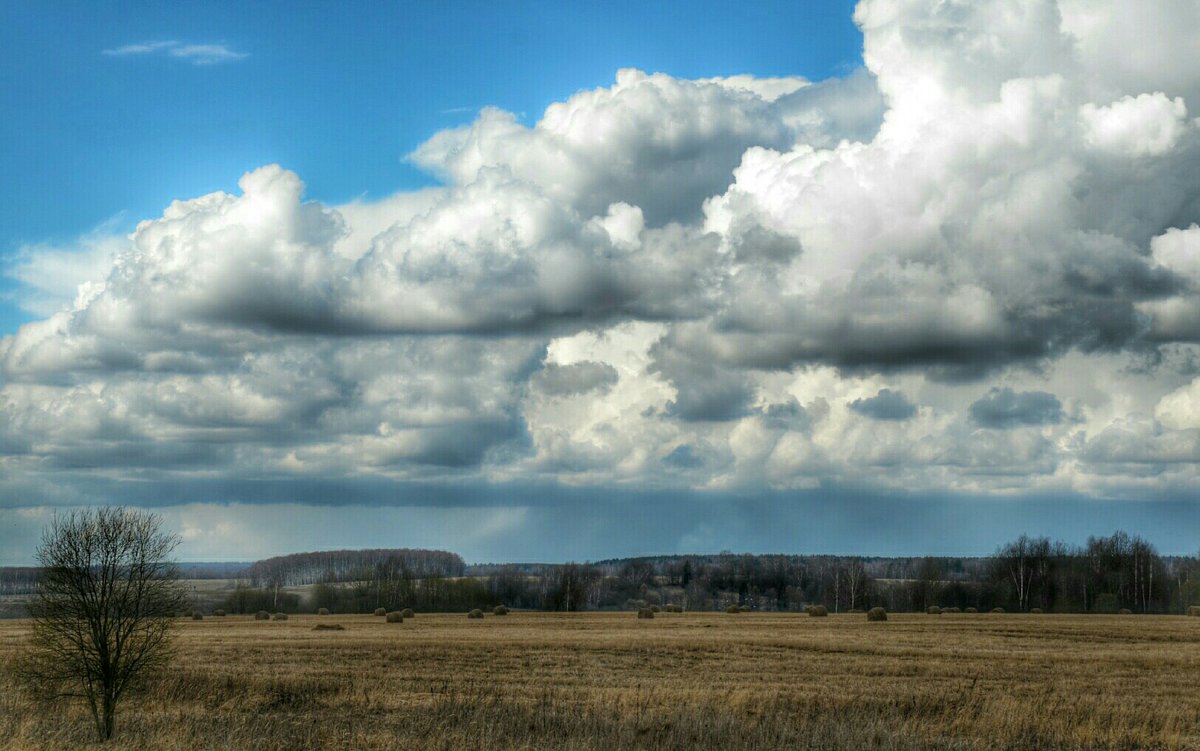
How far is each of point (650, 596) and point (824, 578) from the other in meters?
30.5

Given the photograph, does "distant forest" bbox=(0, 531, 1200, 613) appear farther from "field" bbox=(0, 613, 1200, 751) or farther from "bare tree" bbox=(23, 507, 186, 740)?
"bare tree" bbox=(23, 507, 186, 740)

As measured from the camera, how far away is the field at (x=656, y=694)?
68.0ft

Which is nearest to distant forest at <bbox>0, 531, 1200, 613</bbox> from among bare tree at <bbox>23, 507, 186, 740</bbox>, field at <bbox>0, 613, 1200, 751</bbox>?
field at <bbox>0, 613, 1200, 751</bbox>

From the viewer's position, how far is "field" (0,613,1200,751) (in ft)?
68.0

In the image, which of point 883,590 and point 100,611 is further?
point 883,590

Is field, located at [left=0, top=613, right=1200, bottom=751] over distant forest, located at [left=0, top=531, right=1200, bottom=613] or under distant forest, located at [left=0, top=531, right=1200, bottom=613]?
over

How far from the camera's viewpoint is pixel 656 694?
28953 mm

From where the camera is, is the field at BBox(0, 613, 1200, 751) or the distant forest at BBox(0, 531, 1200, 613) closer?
the field at BBox(0, 613, 1200, 751)

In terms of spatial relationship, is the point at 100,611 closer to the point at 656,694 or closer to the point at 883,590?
the point at 656,694

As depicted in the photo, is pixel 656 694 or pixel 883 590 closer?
pixel 656 694

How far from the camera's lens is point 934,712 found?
25.8m

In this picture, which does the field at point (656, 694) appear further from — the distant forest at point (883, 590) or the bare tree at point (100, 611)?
the distant forest at point (883, 590)

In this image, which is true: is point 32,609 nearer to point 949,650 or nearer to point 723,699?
point 723,699

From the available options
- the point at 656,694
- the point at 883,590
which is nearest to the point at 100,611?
the point at 656,694
